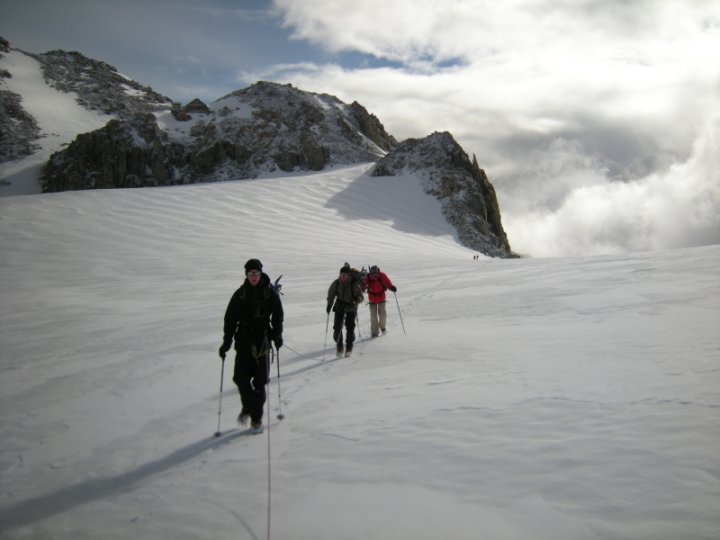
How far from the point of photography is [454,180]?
55906 mm

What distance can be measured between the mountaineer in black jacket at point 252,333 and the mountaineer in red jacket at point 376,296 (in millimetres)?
4789

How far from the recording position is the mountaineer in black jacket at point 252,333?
200 inches

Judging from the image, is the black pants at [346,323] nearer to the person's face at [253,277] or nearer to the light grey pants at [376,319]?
the light grey pants at [376,319]

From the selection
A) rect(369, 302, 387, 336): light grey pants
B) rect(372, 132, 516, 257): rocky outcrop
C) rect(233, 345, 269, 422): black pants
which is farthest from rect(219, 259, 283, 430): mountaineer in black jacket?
rect(372, 132, 516, 257): rocky outcrop

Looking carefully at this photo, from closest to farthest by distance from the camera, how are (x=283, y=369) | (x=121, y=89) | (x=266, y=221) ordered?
1. (x=283, y=369)
2. (x=266, y=221)
3. (x=121, y=89)

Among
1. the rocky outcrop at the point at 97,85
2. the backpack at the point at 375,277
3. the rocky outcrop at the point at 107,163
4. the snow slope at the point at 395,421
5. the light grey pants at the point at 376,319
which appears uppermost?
the rocky outcrop at the point at 97,85

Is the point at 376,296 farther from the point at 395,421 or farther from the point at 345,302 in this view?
the point at 395,421

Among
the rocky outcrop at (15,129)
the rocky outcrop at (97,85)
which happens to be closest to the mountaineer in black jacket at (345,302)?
the rocky outcrop at (15,129)

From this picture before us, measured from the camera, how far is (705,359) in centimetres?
531

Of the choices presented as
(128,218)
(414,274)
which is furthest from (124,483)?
(128,218)

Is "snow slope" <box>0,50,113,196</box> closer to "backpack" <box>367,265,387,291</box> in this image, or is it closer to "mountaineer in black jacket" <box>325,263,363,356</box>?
"backpack" <box>367,265,387,291</box>

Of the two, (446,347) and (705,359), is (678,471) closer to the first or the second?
(705,359)

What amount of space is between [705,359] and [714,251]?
41.9ft

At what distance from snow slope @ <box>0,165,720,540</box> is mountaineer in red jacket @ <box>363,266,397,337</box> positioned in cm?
55
